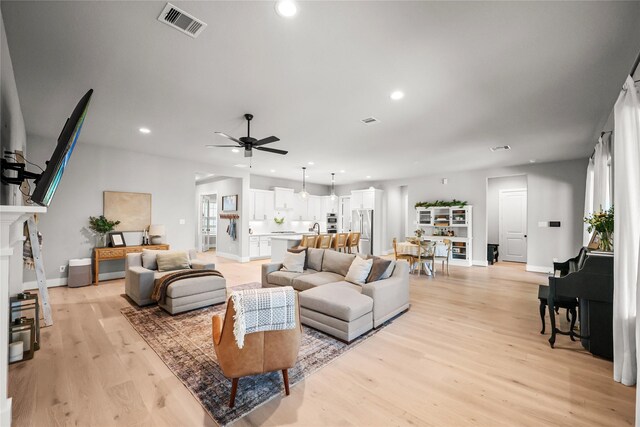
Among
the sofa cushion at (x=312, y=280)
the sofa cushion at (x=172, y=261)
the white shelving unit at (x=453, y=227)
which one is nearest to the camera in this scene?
the sofa cushion at (x=312, y=280)

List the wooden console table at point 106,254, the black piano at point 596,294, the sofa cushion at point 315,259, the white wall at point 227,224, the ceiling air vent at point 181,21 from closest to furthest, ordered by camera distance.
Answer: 1. the ceiling air vent at point 181,21
2. the black piano at point 596,294
3. the sofa cushion at point 315,259
4. the wooden console table at point 106,254
5. the white wall at point 227,224

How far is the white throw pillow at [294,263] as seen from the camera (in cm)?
460

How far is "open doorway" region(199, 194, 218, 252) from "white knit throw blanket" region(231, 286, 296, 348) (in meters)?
9.41

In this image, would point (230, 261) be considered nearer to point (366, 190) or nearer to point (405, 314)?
point (366, 190)

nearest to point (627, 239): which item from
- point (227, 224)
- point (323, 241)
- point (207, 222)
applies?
point (323, 241)

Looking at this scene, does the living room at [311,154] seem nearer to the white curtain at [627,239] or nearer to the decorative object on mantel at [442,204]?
the white curtain at [627,239]

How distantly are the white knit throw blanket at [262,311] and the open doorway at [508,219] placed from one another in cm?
837

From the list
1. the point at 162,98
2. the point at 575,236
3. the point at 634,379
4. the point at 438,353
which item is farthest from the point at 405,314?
the point at 575,236

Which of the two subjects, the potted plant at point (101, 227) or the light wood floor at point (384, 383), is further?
the potted plant at point (101, 227)

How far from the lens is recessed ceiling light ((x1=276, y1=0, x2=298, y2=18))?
1.87m

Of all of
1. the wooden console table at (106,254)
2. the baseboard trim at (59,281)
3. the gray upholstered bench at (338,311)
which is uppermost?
the wooden console table at (106,254)

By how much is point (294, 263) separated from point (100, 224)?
4183 millimetres

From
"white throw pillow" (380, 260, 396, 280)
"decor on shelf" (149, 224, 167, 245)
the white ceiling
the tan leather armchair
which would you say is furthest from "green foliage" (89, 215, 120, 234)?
"white throw pillow" (380, 260, 396, 280)

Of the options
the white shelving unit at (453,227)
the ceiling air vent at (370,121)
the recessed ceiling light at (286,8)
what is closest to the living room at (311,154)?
the recessed ceiling light at (286,8)
